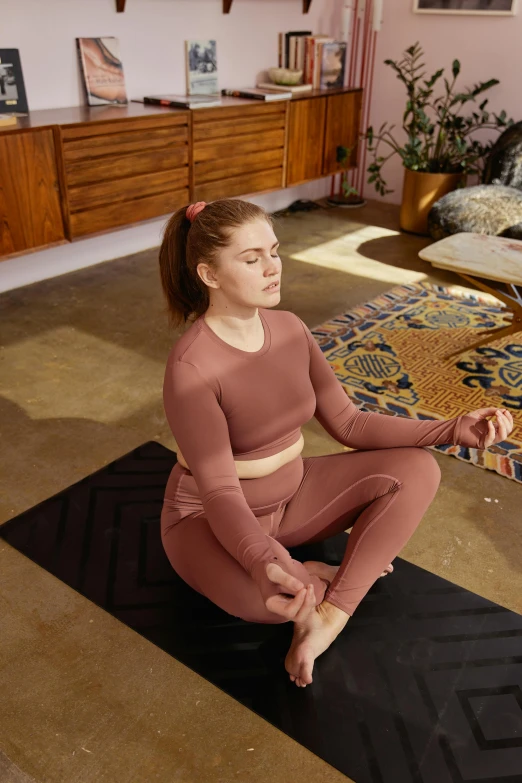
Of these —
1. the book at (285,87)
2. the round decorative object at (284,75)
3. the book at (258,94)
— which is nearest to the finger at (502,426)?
the book at (258,94)

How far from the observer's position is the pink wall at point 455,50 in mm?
4496

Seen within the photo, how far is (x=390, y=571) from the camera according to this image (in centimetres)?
178

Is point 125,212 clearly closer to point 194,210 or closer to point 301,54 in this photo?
point 301,54

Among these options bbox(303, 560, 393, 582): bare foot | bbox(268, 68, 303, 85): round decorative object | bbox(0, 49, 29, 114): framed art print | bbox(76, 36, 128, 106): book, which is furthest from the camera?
bbox(268, 68, 303, 85): round decorative object

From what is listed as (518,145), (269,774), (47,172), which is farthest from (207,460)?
(518,145)

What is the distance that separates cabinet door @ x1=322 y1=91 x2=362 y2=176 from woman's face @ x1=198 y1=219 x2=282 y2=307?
3644 mm

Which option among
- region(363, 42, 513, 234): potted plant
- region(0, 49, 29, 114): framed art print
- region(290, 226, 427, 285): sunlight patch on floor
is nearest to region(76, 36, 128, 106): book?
region(0, 49, 29, 114): framed art print

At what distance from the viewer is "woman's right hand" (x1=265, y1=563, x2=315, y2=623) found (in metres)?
1.18

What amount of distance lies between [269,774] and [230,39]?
13.6 ft

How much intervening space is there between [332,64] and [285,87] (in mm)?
473

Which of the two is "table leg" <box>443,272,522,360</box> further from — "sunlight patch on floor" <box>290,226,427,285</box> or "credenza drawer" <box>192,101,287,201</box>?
"credenza drawer" <box>192,101,287,201</box>

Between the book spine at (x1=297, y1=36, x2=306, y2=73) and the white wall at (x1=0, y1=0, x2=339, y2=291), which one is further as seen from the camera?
the book spine at (x1=297, y1=36, x2=306, y2=73)

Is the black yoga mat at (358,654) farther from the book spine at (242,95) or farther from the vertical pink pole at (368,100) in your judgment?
the vertical pink pole at (368,100)

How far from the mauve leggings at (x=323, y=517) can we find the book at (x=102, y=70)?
2.67m
